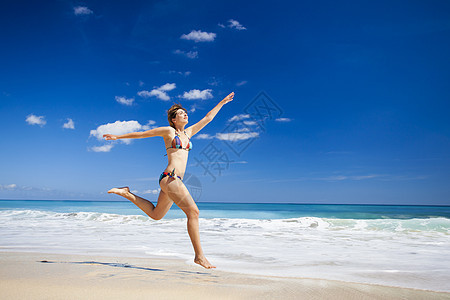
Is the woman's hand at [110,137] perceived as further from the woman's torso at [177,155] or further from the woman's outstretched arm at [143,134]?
the woman's torso at [177,155]

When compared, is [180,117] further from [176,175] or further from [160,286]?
[160,286]

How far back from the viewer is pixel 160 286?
9.71 ft

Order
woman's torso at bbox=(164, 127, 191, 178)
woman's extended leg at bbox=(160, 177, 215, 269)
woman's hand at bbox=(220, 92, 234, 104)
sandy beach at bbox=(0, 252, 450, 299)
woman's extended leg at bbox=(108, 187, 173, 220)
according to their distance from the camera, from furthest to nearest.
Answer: woman's hand at bbox=(220, 92, 234, 104), woman's extended leg at bbox=(108, 187, 173, 220), woman's torso at bbox=(164, 127, 191, 178), woman's extended leg at bbox=(160, 177, 215, 269), sandy beach at bbox=(0, 252, 450, 299)

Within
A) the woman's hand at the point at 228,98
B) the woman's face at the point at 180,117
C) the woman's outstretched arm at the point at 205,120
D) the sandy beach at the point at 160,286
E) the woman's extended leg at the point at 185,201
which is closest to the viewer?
the sandy beach at the point at 160,286

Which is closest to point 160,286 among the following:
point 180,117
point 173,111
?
point 180,117

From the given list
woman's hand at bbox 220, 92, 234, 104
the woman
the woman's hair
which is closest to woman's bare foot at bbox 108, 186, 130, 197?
the woman

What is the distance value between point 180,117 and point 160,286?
2.13 m

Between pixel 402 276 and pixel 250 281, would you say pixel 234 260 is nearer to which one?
pixel 250 281

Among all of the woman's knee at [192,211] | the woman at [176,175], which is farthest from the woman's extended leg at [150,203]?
the woman's knee at [192,211]

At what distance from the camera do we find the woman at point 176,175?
3.82 meters

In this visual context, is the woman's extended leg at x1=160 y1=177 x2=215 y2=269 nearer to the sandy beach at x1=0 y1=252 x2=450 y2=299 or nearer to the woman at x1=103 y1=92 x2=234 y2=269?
the woman at x1=103 y1=92 x2=234 y2=269

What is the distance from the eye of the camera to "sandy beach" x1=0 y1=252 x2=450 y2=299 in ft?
8.91

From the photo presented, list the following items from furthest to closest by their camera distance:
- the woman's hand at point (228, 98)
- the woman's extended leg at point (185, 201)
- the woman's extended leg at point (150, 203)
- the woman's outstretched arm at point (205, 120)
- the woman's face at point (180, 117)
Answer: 1. the woman's hand at point (228, 98)
2. the woman's outstretched arm at point (205, 120)
3. the woman's face at point (180, 117)
4. the woman's extended leg at point (150, 203)
5. the woman's extended leg at point (185, 201)

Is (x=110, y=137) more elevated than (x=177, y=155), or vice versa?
(x=110, y=137)
